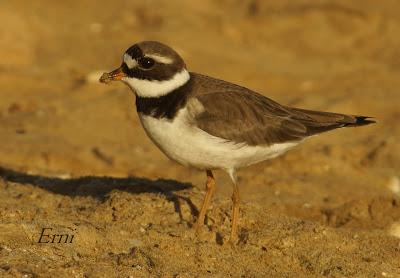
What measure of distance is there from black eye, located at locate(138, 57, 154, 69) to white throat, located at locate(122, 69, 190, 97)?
0.13m

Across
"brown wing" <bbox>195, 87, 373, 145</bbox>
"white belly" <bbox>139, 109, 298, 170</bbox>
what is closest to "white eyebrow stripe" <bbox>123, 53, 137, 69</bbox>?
"white belly" <bbox>139, 109, 298, 170</bbox>

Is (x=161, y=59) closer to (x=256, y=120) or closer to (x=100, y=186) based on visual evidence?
(x=256, y=120)

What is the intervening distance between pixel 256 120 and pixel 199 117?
0.66 metres

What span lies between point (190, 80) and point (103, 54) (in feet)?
21.7

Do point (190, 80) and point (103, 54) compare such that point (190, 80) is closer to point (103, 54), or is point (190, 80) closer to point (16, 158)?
point (16, 158)

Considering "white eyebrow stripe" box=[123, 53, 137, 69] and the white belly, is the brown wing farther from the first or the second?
"white eyebrow stripe" box=[123, 53, 137, 69]

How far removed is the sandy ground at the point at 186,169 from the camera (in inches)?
232

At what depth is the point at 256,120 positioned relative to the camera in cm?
653

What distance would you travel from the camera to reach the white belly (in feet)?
19.5

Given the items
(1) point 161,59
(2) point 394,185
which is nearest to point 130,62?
(1) point 161,59

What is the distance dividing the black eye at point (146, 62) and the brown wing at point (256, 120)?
486 mm

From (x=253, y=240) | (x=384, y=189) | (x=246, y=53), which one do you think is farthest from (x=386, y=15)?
(x=253, y=240)

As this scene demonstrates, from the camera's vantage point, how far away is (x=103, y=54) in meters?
12.7

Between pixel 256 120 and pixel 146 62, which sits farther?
pixel 256 120
